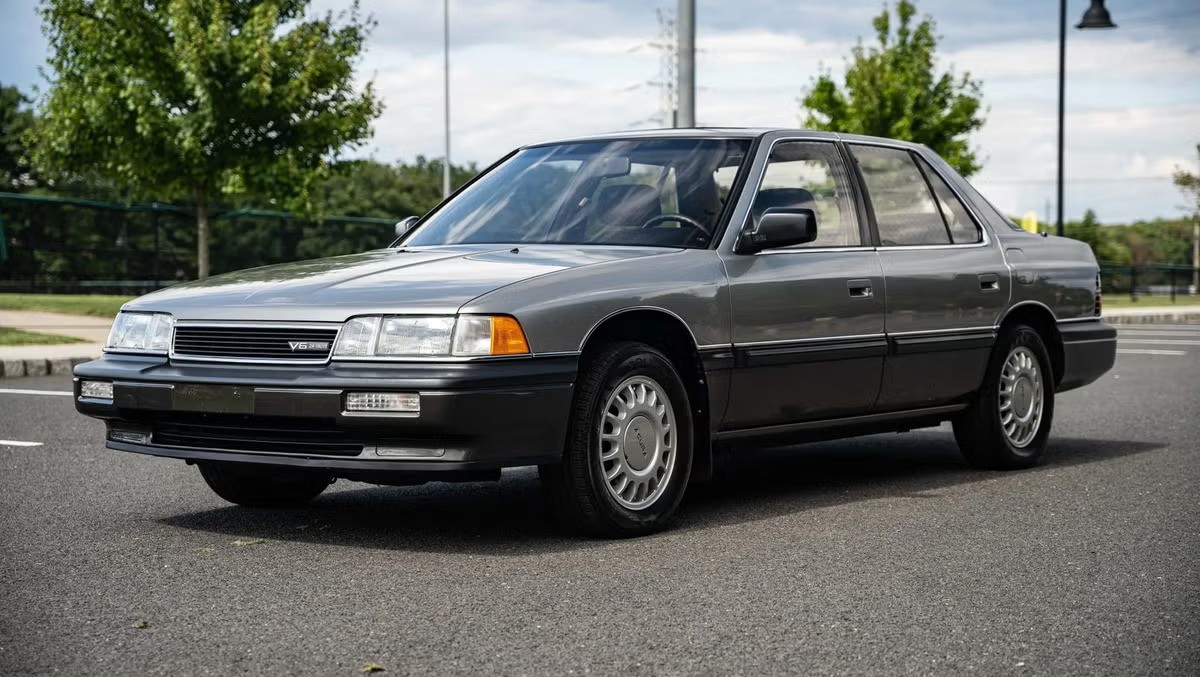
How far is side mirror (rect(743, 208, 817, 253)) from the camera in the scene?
6520 millimetres

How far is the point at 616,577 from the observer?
5.29 m

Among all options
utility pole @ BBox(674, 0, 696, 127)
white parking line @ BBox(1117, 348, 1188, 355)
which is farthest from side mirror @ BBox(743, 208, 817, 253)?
white parking line @ BBox(1117, 348, 1188, 355)

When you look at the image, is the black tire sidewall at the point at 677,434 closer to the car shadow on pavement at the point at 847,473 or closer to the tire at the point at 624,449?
the tire at the point at 624,449

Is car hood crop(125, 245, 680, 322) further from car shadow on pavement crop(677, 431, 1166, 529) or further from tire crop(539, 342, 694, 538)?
car shadow on pavement crop(677, 431, 1166, 529)

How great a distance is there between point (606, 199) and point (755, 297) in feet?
2.70

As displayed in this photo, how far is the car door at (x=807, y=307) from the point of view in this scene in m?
6.60

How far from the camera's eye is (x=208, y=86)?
2348cm

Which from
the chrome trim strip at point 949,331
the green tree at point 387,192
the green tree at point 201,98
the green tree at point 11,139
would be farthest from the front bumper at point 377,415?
the green tree at point 387,192

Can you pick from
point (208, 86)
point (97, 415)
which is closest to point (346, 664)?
point (97, 415)

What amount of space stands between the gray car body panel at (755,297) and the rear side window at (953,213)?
0.06m

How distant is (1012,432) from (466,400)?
3865 mm

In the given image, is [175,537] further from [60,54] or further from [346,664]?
[60,54]

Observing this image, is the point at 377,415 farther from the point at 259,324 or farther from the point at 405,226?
the point at 405,226

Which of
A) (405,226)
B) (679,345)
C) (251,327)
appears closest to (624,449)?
(679,345)
